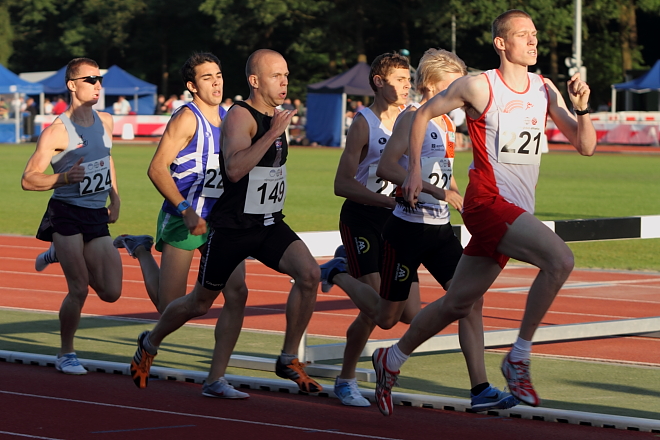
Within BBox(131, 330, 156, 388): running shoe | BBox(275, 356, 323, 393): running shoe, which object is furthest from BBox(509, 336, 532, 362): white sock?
BBox(131, 330, 156, 388): running shoe

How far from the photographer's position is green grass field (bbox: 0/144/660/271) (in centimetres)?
1523

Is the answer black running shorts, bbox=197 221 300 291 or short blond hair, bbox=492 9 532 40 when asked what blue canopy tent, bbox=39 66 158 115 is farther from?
short blond hair, bbox=492 9 532 40

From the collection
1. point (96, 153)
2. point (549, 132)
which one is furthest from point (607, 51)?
point (96, 153)

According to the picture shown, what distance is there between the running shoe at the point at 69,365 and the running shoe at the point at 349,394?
1.64 m

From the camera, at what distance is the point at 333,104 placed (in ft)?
140

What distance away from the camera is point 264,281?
37.5ft

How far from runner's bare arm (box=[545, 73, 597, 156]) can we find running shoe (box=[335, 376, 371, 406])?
170 cm

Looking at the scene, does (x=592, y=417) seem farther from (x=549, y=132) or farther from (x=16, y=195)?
(x=549, y=132)

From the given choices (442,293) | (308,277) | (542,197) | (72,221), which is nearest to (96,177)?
(72,221)

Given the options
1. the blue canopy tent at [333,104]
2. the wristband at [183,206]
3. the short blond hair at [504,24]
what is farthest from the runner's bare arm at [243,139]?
the blue canopy tent at [333,104]

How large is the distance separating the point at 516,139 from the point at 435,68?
38.4 inches

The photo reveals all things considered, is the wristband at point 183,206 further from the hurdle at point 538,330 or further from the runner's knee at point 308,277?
the hurdle at point 538,330

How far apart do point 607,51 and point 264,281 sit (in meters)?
47.6

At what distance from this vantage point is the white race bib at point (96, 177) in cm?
708
